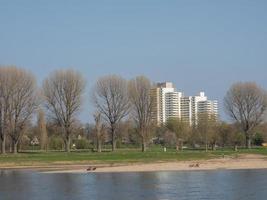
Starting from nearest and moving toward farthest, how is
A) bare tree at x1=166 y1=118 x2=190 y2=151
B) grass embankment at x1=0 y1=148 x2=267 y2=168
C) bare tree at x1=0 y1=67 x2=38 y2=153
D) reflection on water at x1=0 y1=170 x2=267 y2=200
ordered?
reflection on water at x1=0 y1=170 x2=267 y2=200 < grass embankment at x1=0 y1=148 x2=267 y2=168 < bare tree at x1=0 y1=67 x2=38 y2=153 < bare tree at x1=166 y1=118 x2=190 y2=151

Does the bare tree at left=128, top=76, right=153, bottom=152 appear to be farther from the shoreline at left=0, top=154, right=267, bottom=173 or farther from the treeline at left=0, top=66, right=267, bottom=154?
the shoreline at left=0, top=154, right=267, bottom=173

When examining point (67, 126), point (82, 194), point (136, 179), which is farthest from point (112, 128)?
point (82, 194)

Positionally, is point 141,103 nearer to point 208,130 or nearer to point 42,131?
point 208,130

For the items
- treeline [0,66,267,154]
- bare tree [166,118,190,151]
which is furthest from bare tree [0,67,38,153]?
bare tree [166,118,190,151]

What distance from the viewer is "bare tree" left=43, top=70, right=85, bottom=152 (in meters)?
98.1

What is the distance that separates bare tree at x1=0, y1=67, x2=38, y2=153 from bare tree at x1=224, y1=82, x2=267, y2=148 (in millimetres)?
44116

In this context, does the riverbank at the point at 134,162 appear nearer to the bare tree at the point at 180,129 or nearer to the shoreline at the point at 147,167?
the shoreline at the point at 147,167

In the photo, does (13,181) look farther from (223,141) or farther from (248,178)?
(223,141)

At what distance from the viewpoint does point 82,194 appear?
39344 millimetres

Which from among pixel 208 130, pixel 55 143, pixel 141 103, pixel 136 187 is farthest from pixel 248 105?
pixel 136 187

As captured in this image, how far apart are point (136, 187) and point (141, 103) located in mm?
64228

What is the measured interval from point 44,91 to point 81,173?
133 ft

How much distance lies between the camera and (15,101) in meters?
92.5

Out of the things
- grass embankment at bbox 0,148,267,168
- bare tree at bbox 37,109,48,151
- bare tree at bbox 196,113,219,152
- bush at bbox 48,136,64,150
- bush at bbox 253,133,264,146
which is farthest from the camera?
bush at bbox 253,133,264,146
